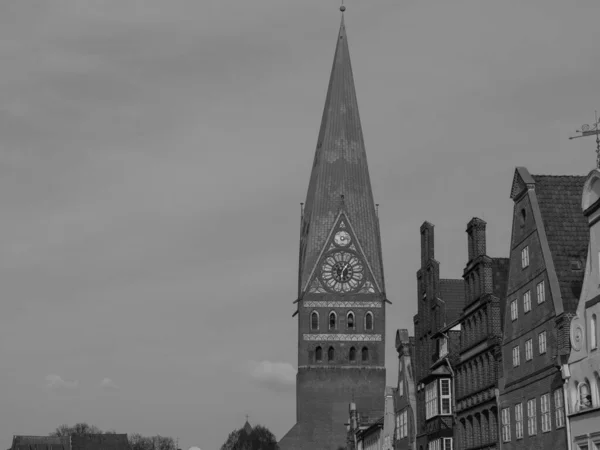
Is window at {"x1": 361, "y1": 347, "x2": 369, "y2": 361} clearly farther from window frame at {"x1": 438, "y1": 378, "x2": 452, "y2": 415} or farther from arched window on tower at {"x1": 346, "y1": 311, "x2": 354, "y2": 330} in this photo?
window frame at {"x1": 438, "y1": 378, "x2": 452, "y2": 415}

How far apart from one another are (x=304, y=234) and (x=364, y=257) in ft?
23.8

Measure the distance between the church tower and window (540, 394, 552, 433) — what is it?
70077 millimetres

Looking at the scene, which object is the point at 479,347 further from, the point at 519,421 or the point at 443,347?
the point at 443,347

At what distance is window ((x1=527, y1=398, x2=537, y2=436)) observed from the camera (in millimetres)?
40500

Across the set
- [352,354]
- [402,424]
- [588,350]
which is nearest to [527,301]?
[588,350]

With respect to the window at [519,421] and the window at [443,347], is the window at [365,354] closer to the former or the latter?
the window at [443,347]

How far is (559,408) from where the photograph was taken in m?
37.9

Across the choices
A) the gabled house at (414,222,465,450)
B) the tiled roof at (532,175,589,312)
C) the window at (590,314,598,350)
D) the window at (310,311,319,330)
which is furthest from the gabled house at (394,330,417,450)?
the window at (310,311,319,330)

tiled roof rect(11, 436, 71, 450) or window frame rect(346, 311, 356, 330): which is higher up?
window frame rect(346, 311, 356, 330)

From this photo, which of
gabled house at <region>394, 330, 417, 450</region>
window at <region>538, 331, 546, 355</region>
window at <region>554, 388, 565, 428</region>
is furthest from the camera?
gabled house at <region>394, 330, 417, 450</region>

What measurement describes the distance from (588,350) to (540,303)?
15.7ft

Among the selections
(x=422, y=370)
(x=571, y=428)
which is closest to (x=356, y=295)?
(x=422, y=370)

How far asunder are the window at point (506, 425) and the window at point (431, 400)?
931 centimetres

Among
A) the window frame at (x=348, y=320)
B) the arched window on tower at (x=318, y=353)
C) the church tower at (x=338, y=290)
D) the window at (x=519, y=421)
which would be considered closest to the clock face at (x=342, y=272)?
Answer: the church tower at (x=338, y=290)
